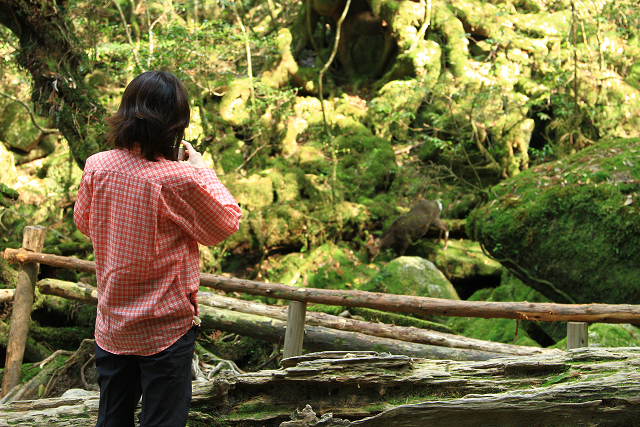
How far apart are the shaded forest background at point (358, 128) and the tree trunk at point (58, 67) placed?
0.02 m

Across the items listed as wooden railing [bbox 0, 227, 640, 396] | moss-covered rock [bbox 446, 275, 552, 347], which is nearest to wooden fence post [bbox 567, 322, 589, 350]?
wooden railing [bbox 0, 227, 640, 396]

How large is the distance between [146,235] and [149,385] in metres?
0.60

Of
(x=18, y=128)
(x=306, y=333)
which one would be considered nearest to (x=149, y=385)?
(x=306, y=333)

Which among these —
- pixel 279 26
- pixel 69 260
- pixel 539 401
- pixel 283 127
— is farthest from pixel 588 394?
pixel 279 26

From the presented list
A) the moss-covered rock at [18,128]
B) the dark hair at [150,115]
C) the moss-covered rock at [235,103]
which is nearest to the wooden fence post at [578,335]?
the dark hair at [150,115]

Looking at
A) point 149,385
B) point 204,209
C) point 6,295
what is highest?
point 204,209

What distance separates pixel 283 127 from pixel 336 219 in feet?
9.13

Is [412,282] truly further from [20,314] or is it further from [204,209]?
[204,209]

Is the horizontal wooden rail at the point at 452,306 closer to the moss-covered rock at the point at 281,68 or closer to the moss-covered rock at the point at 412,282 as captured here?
the moss-covered rock at the point at 412,282

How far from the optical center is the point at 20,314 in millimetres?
4508

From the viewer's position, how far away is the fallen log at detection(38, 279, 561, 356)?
161 inches

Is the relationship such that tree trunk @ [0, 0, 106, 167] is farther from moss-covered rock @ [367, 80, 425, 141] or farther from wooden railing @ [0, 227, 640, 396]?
moss-covered rock @ [367, 80, 425, 141]

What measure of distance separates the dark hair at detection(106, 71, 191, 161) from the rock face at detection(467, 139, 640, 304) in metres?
4.93

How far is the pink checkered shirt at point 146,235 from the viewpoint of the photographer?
176 centimetres
